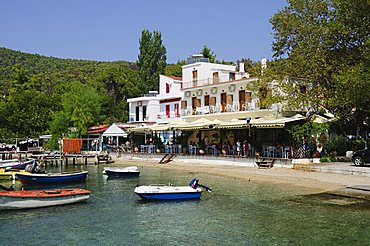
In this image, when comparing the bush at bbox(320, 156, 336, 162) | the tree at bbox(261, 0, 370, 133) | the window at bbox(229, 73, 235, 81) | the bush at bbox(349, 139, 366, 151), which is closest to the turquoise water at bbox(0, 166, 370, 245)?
the bush at bbox(320, 156, 336, 162)

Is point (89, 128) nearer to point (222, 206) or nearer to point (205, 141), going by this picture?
point (205, 141)

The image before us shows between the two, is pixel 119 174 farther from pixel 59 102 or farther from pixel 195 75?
pixel 59 102

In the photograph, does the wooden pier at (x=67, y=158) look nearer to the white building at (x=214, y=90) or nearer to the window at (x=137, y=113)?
the white building at (x=214, y=90)

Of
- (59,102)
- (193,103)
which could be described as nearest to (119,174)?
(193,103)

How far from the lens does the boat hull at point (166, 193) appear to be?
21609 millimetres

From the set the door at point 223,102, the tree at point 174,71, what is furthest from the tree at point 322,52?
the tree at point 174,71

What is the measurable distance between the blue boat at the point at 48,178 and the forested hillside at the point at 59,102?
96.5ft

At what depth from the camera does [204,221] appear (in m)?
17.3

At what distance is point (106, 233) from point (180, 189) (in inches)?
279

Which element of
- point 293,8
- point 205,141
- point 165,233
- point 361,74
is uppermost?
point 293,8

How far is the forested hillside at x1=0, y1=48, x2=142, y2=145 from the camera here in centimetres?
5872

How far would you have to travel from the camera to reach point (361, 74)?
27.4 m

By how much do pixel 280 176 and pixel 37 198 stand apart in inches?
624

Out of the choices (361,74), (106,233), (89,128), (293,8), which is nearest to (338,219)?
(106,233)
